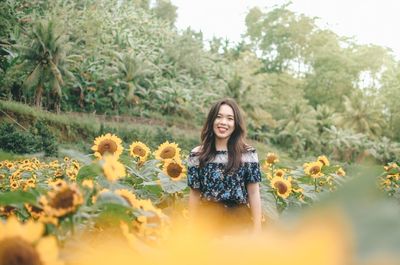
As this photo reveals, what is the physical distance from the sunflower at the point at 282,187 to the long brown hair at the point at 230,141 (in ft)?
0.82

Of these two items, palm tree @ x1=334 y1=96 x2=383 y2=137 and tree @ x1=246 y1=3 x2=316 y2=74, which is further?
tree @ x1=246 y1=3 x2=316 y2=74

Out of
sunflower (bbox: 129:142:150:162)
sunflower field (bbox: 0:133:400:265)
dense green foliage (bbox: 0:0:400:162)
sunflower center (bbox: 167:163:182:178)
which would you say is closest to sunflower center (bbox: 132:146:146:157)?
sunflower (bbox: 129:142:150:162)

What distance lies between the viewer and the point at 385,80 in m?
29.3

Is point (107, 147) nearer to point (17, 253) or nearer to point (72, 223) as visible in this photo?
point (72, 223)

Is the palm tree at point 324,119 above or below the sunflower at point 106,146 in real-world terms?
below

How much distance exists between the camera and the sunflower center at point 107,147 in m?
2.21

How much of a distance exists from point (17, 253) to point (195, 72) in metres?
19.8

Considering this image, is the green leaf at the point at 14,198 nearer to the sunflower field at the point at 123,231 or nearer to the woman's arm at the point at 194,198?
the sunflower field at the point at 123,231

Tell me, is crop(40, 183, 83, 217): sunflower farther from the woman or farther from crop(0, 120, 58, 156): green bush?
crop(0, 120, 58, 156): green bush

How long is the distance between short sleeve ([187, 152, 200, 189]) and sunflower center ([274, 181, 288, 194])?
440mm

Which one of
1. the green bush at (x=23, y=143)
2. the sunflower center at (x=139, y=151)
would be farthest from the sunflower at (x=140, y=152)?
the green bush at (x=23, y=143)

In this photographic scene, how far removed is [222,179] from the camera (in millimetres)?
2416

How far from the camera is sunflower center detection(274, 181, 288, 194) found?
2.51 meters

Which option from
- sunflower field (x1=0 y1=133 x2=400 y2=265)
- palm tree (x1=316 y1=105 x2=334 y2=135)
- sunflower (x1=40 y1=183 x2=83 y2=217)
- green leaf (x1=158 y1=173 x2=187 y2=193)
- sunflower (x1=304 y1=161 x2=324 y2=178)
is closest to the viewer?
sunflower field (x1=0 y1=133 x2=400 y2=265)
